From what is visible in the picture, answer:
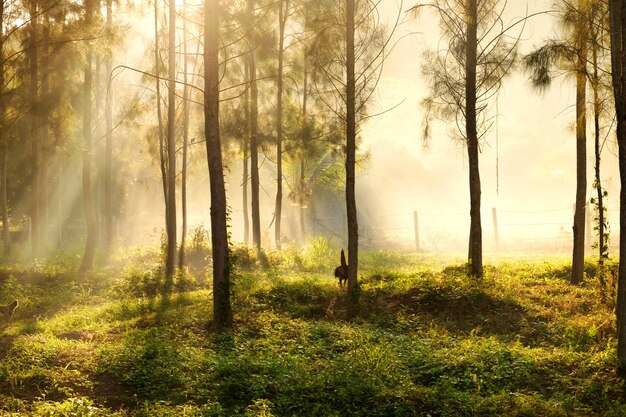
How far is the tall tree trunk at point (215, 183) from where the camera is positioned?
11219mm

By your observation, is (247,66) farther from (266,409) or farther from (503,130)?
(503,130)

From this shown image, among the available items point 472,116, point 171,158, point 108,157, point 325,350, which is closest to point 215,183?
point 325,350

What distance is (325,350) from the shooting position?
9406 mm

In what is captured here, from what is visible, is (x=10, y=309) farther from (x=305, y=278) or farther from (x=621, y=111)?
(x=621, y=111)

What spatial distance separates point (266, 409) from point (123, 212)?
43602 mm

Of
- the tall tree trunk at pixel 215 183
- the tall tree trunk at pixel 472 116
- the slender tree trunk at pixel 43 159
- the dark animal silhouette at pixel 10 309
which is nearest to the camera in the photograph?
the tall tree trunk at pixel 215 183

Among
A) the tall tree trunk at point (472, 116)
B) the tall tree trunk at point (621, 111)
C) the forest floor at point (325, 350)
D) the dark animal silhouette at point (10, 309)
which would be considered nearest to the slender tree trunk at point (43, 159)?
the forest floor at point (325, 350)

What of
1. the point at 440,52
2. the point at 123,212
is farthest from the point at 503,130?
the point at 440,52

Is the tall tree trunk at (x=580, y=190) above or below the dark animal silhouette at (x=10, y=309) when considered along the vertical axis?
above

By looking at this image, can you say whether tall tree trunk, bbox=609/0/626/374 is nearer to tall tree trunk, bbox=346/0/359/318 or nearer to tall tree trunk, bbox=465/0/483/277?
tall tree trunk, bbox=346/0/359/318

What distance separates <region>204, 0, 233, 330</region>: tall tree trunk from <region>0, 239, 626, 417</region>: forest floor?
1.72 feet

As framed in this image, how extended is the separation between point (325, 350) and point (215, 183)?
3.72 m

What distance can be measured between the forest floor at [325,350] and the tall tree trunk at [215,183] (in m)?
0.52

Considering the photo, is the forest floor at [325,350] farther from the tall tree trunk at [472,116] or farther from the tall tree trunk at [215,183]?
the tall tree trunk at [472,116]
